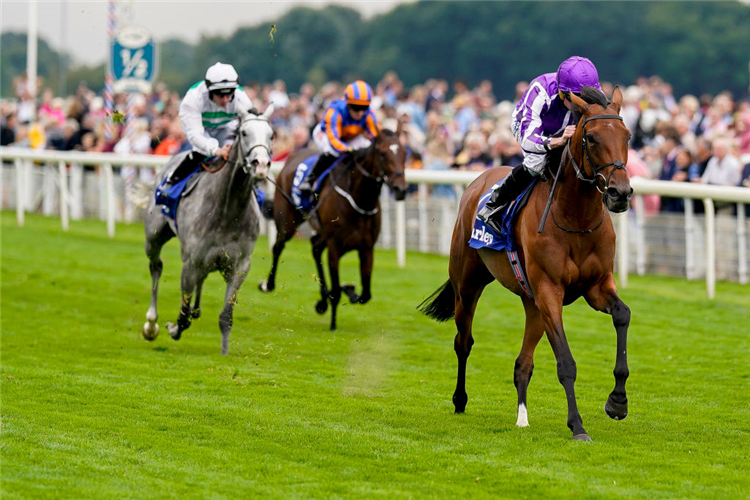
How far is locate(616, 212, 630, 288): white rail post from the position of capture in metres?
11.6

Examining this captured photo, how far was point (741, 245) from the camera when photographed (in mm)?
11375

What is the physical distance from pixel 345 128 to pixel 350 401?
13.6ft

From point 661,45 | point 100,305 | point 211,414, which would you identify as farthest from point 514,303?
point 661,45

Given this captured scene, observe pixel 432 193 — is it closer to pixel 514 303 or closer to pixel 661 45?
pixel 514 303

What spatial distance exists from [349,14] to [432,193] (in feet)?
145

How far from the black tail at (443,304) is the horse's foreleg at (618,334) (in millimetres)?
1340

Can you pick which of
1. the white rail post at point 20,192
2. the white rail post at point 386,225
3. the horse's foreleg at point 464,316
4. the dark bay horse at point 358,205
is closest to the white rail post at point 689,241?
the dark bay horse at point 358,205

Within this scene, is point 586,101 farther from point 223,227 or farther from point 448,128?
point 448,128

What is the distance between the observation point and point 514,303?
1142 cm

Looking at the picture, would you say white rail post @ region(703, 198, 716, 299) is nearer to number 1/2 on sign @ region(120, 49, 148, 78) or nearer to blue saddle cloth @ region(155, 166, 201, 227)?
blue saddle cloth @ region(155, 166, 201, 227)

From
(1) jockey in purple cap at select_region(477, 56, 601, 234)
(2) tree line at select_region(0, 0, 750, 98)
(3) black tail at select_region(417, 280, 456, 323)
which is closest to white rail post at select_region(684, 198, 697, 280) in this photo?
(3) black tail at select_region(417, 280, 456, 323)

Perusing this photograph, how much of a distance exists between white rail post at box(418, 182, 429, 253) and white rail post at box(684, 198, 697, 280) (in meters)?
3.77

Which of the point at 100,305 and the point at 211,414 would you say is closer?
the point at 211,414

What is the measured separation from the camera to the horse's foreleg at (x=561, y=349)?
5.73 meters
